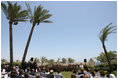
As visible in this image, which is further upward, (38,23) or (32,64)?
(38,23)

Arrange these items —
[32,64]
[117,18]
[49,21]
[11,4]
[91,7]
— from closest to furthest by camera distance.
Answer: [117,18]
[91,7]
[11,4]
[32,64]
[49,21]

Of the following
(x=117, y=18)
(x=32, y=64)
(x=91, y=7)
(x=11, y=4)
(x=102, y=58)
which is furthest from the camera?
(x=102, y=58)

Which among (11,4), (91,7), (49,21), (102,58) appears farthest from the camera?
(102,58)

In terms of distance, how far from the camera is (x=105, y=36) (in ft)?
24.3

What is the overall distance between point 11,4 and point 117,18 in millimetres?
5795

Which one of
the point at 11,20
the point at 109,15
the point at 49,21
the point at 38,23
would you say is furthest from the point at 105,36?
the point at 11,20

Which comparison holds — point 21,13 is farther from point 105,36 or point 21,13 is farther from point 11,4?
point 105,36

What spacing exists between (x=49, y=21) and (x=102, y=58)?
14.1 meters

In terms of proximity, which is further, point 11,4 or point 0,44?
point 11,4

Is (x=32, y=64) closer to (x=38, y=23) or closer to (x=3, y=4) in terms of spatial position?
(x=38, y=23)

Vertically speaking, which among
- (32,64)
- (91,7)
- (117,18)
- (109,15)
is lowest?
(32,64)

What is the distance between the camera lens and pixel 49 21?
882 cm

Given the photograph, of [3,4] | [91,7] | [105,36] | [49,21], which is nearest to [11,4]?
[3,4]

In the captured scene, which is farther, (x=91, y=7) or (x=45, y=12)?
(x=45, y=12)
